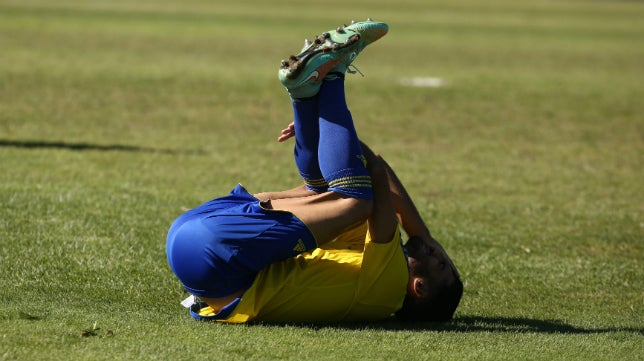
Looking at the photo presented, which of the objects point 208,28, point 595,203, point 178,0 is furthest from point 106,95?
point 178,0

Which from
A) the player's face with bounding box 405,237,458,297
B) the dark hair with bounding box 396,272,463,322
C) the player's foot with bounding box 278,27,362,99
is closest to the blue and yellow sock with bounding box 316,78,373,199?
the player's foot with bounding box 278,27,362,99

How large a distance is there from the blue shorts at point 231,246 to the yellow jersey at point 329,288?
0.47ft

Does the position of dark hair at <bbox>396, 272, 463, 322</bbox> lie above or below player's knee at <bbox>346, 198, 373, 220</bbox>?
below

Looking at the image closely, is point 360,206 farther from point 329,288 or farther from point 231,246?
point 231,246

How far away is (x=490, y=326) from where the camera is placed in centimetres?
714

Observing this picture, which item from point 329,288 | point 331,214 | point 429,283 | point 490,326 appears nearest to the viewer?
point 331,214

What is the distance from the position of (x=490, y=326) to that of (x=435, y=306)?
0.42 metres

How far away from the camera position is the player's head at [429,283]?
6.90m

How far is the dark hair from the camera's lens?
6.96m

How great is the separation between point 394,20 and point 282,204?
1858 inches

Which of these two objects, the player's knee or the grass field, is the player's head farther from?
Answer: the player's knee

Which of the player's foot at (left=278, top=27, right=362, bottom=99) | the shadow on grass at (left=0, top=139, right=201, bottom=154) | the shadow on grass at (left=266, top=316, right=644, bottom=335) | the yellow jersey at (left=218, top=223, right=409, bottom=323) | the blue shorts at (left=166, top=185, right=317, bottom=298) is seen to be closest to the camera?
the blue shorts at (left=166, top=185, right=317, bottom=298)

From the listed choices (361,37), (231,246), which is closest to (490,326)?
(231,246)

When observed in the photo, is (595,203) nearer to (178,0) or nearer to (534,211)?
(534,211)
